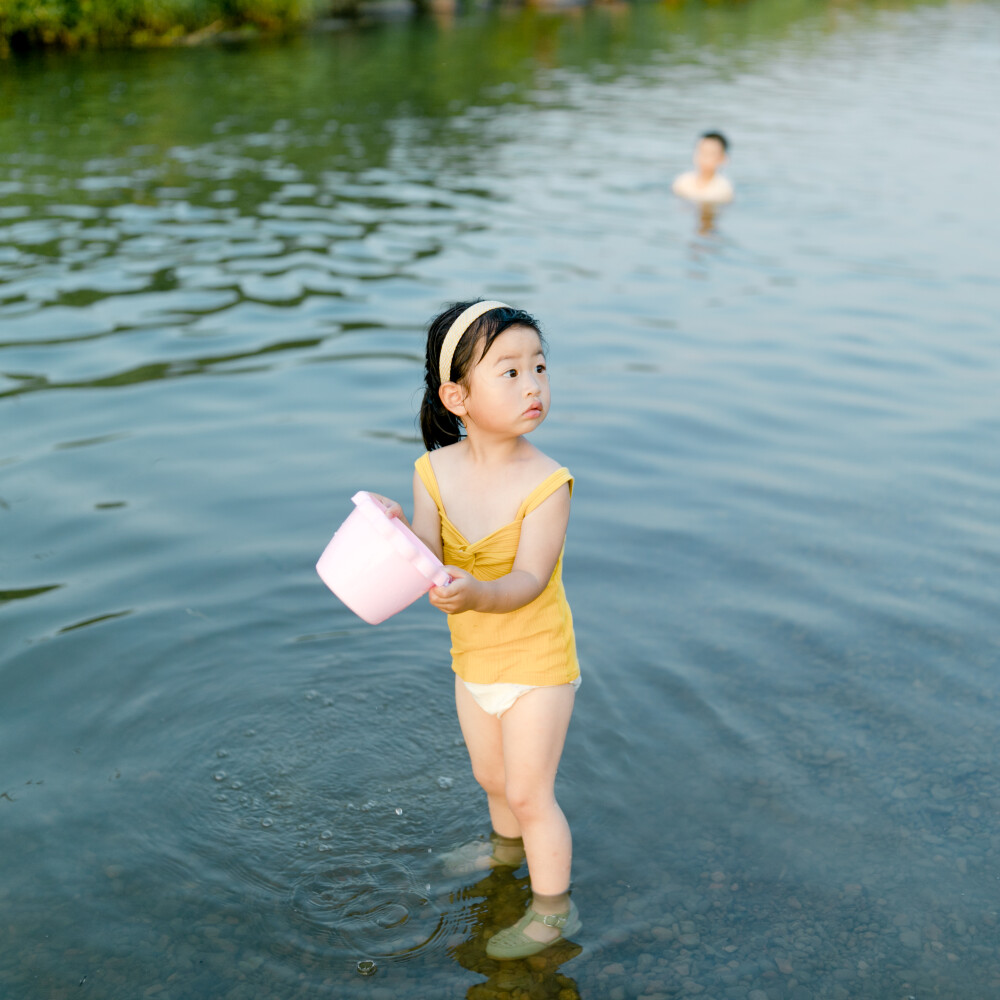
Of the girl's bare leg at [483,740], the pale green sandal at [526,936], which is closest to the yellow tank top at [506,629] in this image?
the girl's bare leg at [483,740]

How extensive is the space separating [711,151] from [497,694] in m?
9.98

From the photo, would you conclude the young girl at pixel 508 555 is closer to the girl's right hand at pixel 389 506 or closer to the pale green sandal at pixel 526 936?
the pale green sandal at pixel 526 936

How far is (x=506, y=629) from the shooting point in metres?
3.05

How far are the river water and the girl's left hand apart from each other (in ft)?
3.78

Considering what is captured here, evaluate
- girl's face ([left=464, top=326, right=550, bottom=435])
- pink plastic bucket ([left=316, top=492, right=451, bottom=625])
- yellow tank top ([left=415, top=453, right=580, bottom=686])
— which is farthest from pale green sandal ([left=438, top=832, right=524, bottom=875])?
girl's face ([left=464, top=326, right=550, bottom=435])

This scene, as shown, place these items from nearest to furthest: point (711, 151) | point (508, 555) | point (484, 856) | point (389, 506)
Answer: point (389, 506) → point (508, 555) → point (484, 856) → point (711, 151)

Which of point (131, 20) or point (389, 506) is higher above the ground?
point (131, 20)

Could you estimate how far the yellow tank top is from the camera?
3.03 meters

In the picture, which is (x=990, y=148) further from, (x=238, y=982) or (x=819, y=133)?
(x=238, y=982)

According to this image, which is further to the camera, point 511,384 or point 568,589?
point 568,589

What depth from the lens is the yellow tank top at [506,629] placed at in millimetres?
3027

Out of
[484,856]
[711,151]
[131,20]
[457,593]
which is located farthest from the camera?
[131,20]

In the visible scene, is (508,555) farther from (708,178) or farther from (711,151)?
(708,178)

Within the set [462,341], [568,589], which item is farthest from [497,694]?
[568,589]
